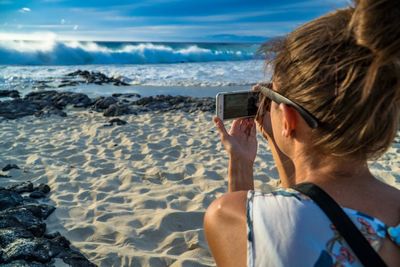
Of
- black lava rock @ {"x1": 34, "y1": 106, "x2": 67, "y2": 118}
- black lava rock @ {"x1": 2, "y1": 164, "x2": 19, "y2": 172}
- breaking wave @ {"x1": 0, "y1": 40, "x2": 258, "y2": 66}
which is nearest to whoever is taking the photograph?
black lava rock @ {"x1": 2, "y1": 164, "x2": 19, "y2": 172}

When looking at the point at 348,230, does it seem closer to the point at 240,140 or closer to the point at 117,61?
the point at 240,140

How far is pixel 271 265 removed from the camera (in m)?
0.96

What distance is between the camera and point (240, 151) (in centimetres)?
183

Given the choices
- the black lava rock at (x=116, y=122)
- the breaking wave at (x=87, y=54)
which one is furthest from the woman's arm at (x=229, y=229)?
the breaking wave at (x=87, y=54)

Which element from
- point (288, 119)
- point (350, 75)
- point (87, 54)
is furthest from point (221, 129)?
point (87, 54)

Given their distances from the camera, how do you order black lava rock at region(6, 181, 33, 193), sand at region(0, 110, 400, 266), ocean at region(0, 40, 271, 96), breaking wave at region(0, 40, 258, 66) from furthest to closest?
breaking wave at region(0, 40, 258, 66), ocean at region(0, 40, 271, 96), black lava rock at region(6, 181, 33, 193), sand at region(0, 110, 400, 266)

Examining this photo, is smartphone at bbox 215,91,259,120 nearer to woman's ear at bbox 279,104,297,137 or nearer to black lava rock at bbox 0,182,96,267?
woman's ear at bbox 279,104,297,137

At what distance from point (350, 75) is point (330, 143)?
0.18m

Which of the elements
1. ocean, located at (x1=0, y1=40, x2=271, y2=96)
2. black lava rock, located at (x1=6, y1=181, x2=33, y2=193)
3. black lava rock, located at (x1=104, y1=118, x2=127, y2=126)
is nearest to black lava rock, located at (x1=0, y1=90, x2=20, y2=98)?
ocean, located at (x1=0, y1=40, x2=271, y2=96)

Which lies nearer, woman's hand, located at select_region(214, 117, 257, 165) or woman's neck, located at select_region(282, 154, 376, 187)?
woman's neck, located at select_region(282, 154, 376, 187)

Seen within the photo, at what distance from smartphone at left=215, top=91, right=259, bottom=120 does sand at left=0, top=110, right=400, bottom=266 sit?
55.8 inches

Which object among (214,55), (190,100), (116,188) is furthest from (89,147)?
(214,55)

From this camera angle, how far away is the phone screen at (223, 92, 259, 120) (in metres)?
1.80

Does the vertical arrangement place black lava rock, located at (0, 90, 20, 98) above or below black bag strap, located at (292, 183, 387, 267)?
below
